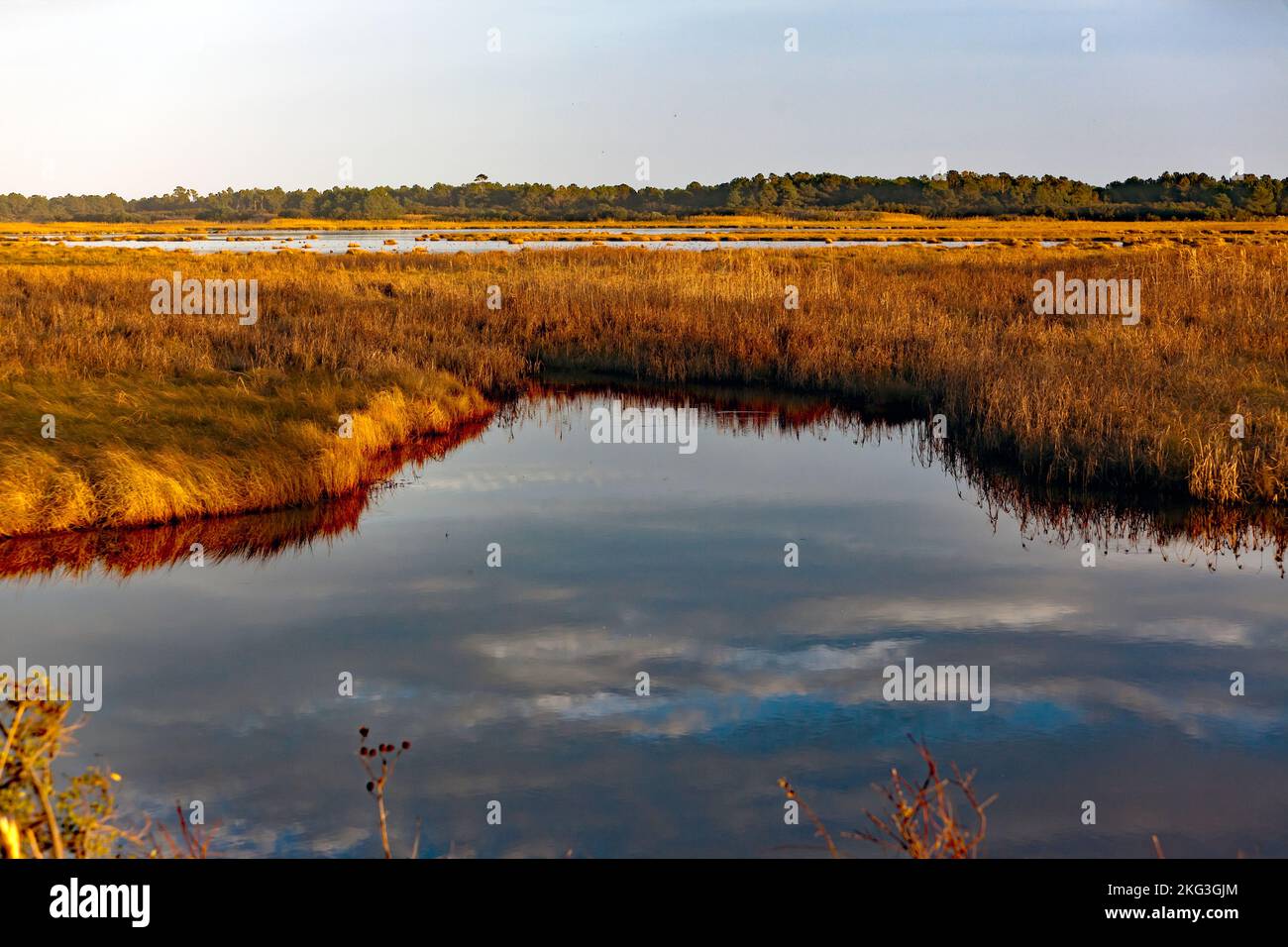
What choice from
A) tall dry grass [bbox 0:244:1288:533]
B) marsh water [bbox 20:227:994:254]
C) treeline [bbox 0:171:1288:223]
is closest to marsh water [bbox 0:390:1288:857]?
tall dry grass [bbox 0:244:1288:533]

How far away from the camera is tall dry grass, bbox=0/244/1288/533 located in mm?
16172

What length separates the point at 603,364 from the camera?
91.9 feet

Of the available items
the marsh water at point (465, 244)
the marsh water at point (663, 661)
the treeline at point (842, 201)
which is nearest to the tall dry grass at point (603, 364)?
the marsh water at point (663, 661)

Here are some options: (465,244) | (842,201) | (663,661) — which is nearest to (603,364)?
(663,661)

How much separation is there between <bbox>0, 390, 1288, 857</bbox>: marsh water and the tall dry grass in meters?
1.08

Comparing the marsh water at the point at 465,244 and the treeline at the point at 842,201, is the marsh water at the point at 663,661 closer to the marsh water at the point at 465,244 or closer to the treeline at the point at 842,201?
the marsh water at the point at 465,244

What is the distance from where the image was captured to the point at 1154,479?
16.4 metres

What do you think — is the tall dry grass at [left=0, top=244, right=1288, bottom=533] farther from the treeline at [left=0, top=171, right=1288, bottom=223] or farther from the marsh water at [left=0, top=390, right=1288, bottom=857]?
the treeline at [left=0, top=171, right=1288, bottom=223]

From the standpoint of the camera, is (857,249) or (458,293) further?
(857,249)

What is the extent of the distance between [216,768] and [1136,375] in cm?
1641

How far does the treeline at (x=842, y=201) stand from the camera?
13162 centimetres
